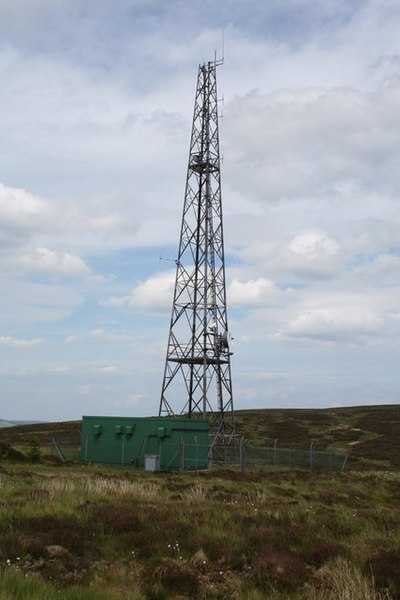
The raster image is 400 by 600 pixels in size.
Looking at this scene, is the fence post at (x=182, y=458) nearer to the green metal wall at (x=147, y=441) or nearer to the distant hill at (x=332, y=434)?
the green metal wall at (x=147, y=441)

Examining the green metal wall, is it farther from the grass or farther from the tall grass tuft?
the tall grass tuft

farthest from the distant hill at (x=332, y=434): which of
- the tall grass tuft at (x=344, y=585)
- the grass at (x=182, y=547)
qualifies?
the tall grass tuft at (x=344, y=585)

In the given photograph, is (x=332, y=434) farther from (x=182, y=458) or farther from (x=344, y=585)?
(x=344, y=585)

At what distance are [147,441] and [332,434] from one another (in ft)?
103

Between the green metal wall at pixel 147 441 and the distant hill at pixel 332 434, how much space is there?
25.3 feet

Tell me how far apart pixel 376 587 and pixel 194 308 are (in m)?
35.3

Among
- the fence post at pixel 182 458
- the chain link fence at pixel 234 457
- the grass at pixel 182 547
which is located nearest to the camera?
the grass at pixel 182 547

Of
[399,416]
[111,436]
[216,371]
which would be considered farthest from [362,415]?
[111,436]

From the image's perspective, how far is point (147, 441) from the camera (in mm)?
36750

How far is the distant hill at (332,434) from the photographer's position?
49469 mm

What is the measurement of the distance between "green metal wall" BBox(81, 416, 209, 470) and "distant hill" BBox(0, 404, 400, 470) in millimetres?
7716

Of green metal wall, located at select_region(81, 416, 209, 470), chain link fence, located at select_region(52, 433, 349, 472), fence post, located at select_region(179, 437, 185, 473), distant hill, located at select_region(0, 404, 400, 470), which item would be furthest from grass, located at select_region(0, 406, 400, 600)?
distant hill, located at select_region(0, 404, 400, 470)

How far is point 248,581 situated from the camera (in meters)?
9.71

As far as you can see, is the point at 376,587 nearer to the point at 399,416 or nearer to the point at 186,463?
the point at 186,463
